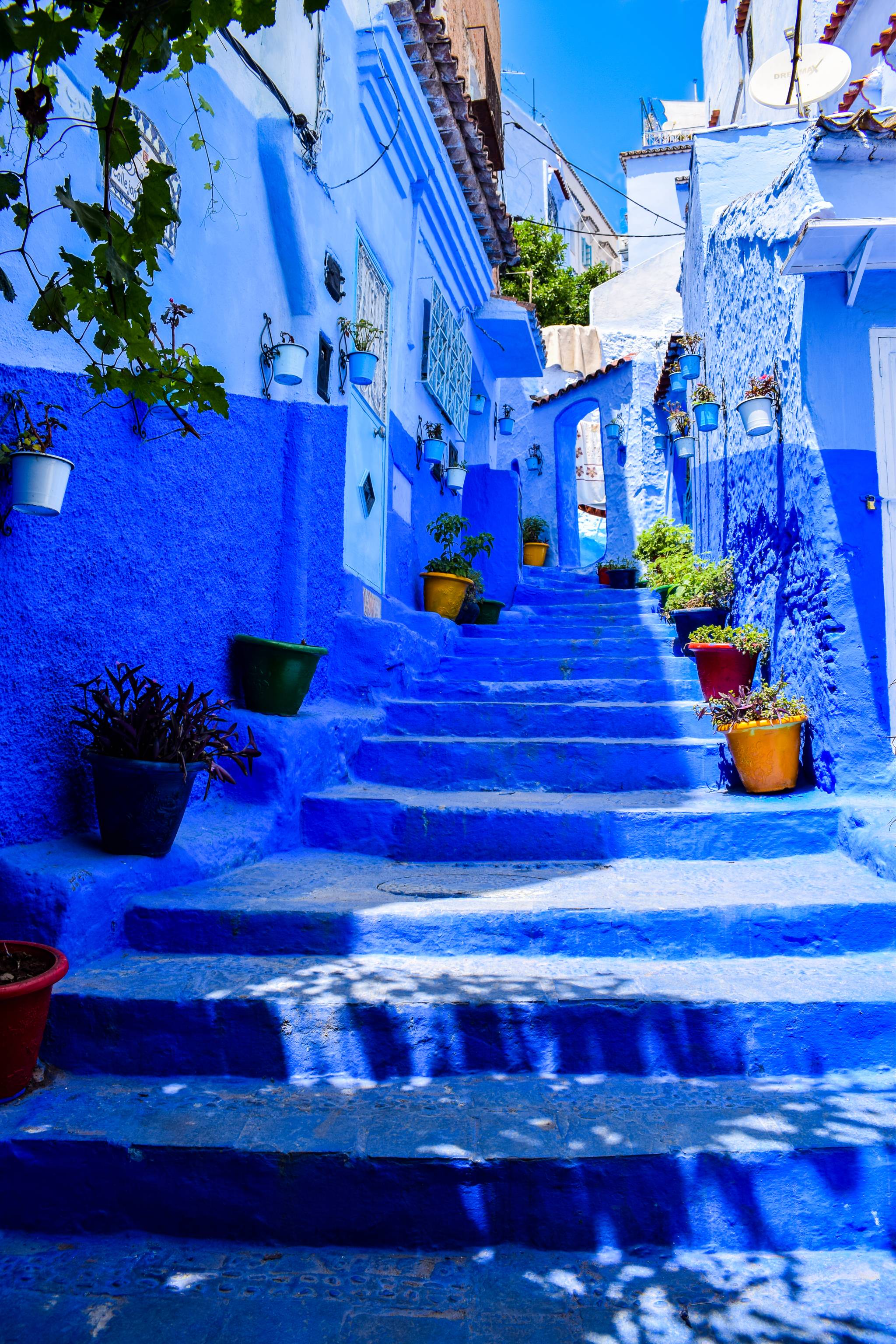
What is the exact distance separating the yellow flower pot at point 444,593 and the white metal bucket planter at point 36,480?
5.84 metres

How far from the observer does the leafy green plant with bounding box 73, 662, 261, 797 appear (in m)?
3.56

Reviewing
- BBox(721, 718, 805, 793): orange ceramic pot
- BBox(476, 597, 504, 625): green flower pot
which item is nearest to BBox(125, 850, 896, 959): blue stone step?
BBox(721, 718, 805, 793): orange ceramic pot

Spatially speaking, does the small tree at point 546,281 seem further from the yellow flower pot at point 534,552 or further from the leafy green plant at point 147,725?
the leafy green plant at point 147,725

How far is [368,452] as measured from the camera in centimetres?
763

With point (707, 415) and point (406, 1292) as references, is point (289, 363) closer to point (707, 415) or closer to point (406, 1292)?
point (707, 415)

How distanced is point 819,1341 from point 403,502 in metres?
7.55

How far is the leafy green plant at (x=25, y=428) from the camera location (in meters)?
3.44

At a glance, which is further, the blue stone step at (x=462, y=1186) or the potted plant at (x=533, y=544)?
the potted plant at (x=533, y=544)

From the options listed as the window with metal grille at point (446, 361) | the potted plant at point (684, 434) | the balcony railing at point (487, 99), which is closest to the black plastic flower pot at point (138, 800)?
the window with metal grille at point (446, 361)

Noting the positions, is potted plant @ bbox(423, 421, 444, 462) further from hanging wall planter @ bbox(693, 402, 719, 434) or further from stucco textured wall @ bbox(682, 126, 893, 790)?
stucco textured wall @ bbox(682, 126, 893, 790)

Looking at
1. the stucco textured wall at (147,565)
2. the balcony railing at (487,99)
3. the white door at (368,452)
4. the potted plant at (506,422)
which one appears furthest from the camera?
the potted plant at (506,422)

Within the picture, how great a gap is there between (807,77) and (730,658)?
457 centimetres

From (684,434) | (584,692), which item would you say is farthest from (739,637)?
(684,434)

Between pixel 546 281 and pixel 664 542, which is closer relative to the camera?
pixel 664 542
